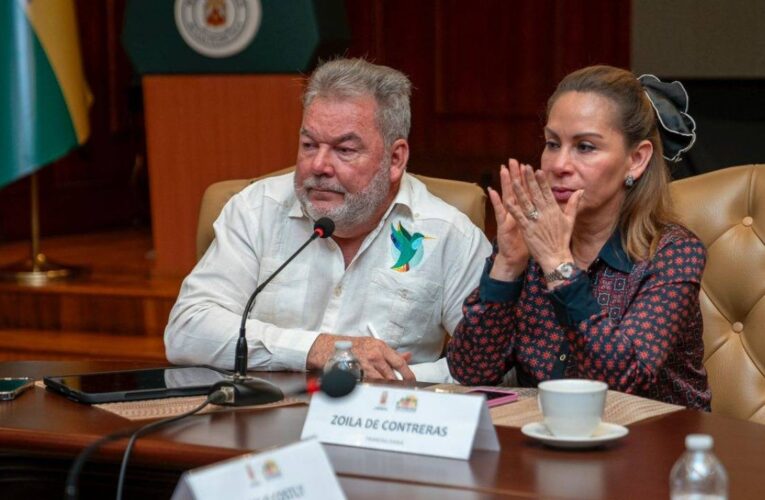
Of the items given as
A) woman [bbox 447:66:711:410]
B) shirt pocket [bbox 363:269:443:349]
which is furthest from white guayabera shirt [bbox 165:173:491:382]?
woman [bbox 447:66:711:410]

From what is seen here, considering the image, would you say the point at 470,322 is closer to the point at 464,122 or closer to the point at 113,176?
the point at 464,122

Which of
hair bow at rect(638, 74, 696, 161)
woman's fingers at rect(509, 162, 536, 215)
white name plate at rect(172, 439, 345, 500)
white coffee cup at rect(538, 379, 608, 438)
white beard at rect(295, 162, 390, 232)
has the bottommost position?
white coffee cup at rect(538, 379, 608, 438)

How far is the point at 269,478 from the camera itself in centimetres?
132

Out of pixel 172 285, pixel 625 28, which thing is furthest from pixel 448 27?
pixel 172 285

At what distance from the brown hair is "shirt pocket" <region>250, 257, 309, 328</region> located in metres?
0.62

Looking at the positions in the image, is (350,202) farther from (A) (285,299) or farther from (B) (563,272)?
(B) (563,272)

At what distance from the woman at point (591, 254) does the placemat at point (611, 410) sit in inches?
6.0

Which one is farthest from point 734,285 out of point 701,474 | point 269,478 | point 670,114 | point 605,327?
point 269,478

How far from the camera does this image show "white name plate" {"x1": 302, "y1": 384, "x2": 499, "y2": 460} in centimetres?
166

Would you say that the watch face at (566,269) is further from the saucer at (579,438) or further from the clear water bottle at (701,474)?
the clear water bottle at (701,474)

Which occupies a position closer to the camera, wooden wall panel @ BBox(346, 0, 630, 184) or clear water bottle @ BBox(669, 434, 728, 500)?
clear water bottle @ BBox(669, 434, 728, 500)

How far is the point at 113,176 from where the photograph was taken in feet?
22.1

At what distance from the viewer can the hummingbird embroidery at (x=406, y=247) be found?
266cm

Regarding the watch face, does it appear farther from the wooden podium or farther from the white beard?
the wooden podium
